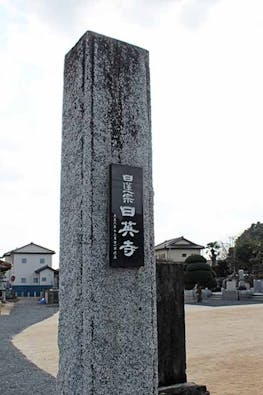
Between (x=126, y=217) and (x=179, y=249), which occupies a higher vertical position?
(x=179, y=249)

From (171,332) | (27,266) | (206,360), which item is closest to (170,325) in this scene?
(171,332)

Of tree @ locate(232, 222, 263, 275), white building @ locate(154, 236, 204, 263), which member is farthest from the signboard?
white building @ locate(154, 236, 204, 263)

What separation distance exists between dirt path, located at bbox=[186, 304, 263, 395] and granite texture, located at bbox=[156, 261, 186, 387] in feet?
3.56

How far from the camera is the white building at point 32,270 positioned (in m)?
53.2

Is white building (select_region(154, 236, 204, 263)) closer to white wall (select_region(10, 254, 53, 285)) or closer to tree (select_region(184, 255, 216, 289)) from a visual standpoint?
white wall (select_region(10, 254, 53, 285))

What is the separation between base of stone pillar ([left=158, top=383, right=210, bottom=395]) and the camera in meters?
4.79

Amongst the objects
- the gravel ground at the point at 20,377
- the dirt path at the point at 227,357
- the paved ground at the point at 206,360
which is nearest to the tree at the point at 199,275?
the dirt path at the point at 227,357

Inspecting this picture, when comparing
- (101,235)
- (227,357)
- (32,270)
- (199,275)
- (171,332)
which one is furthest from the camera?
(32,270)

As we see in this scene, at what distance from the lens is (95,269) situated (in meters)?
3.21

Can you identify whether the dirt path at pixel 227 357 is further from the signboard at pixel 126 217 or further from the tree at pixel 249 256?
the tree at pixel 249 256

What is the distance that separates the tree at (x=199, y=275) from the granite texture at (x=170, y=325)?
34341 millimetres

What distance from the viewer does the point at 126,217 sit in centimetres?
341

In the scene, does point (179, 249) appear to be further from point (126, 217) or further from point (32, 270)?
point (126, 217)

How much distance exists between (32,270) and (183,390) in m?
52.6
